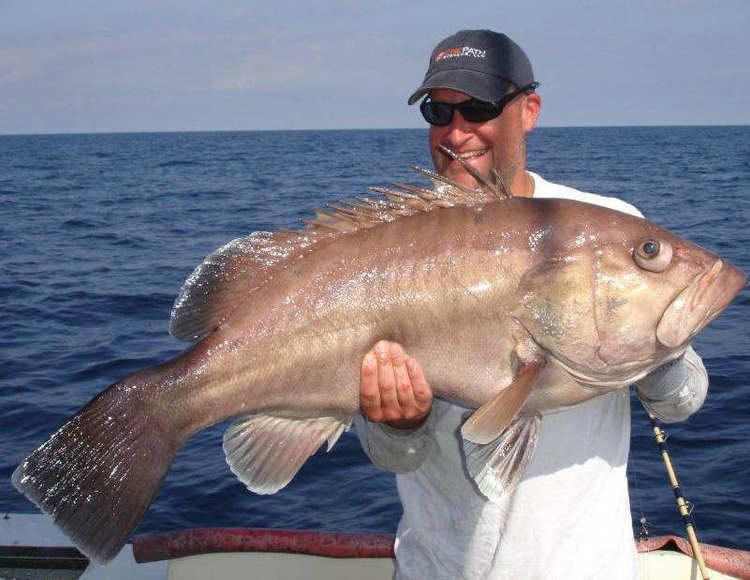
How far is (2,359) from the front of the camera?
10648mm

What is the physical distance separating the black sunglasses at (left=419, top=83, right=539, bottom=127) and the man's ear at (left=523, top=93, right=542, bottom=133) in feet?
0.40

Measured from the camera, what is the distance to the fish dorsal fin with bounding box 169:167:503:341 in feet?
9.45

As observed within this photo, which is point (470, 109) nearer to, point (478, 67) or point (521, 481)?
point (478, 67)

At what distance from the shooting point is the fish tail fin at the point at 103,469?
274 centimetres

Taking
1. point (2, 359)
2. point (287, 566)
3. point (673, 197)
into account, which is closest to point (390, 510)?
point (287, 566)

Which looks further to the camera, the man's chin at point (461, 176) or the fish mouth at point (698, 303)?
the man's chin at point (461, 176)

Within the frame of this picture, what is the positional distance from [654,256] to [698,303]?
198 millimetres

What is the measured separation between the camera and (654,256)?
8.86 feet

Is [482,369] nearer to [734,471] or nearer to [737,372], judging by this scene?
[734,471]

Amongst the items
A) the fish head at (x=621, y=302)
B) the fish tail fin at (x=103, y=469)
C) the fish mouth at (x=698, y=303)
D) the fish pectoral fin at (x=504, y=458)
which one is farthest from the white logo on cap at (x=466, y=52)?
the fish tail fin at (x=103, y=469)

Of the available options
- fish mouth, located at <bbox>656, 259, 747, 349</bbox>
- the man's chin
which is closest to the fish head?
fish mouth, located at <bbox>656, 259, 747, 349</bbox>

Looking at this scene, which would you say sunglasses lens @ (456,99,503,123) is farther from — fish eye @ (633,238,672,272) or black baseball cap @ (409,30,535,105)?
fish eye @ (633,238,672,272)

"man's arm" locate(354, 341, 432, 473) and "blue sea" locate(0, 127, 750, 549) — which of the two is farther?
"blue sea" locate(0, 127, 750, 549)

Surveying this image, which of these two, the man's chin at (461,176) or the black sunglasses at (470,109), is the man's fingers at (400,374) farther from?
the black sunglasses at (470,109)
